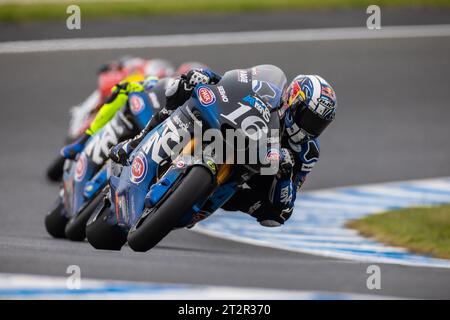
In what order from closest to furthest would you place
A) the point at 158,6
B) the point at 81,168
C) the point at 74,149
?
1. the point at 81,168
2. the point at 74,149
3. the point at 158,6

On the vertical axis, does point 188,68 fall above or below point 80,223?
above

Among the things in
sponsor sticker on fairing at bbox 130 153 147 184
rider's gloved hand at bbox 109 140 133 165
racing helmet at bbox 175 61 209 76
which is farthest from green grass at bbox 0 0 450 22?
sponsor sticker on fairing at bbox 130 153 147 184

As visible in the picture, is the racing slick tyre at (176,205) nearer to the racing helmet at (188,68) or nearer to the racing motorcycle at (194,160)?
the racing motorcycle at (194,160)

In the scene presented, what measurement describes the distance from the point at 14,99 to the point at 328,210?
541cm

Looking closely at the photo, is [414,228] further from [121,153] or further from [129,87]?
[121,153]

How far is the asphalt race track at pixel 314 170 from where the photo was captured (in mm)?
6422

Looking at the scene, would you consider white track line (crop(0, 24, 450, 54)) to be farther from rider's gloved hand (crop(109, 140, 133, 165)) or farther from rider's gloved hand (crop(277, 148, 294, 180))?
rider's gloved hand (crop(277, 148, 294, 180))

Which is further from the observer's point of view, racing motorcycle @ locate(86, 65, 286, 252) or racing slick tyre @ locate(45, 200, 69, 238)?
racing slick tyre @ locate(45, 200, 69, 238)

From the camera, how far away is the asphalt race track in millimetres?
6422

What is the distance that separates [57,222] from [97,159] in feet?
2.54

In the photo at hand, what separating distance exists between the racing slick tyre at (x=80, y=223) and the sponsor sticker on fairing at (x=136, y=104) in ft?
2.29

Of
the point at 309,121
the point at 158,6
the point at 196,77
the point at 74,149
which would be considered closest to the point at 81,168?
the point at 74,149

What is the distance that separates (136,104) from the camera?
27.0 ft

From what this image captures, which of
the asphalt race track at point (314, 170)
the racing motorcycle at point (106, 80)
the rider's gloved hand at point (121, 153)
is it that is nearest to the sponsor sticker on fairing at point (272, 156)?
the asphalt race track at point (314, 170)
